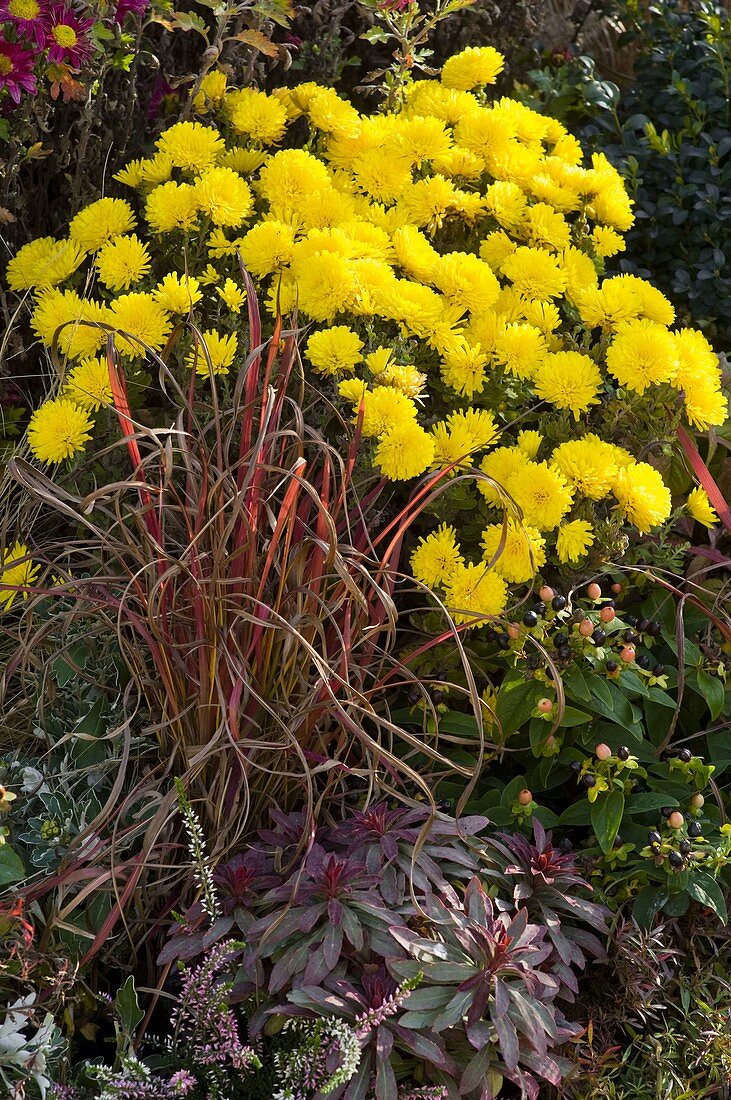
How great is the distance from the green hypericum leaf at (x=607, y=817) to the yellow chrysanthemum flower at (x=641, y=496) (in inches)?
20.2

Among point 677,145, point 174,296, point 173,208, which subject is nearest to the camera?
point 174,296

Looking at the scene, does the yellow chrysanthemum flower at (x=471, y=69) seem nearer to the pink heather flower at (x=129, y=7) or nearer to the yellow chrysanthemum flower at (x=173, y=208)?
the pink heather flower at (x=129, y=7)

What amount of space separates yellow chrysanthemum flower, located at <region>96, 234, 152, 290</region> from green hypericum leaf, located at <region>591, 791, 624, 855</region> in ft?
4.56

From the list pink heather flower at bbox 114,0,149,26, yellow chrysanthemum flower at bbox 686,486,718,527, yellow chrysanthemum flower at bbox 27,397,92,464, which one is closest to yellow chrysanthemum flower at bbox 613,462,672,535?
yellow chrysanthemum flower at bbox 686,486,718,527

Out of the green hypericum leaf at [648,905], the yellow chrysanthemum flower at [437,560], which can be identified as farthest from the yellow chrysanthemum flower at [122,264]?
the green hypericum leaf at [648,905]

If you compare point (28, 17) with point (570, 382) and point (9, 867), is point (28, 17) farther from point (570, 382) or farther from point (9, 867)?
point (9, 867)

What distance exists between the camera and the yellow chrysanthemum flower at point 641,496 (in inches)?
81.0

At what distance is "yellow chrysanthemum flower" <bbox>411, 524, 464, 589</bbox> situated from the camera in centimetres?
207

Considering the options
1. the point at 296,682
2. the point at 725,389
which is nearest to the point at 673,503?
the point at 725,389

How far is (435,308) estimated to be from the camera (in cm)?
218

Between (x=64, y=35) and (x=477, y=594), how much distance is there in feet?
4.78

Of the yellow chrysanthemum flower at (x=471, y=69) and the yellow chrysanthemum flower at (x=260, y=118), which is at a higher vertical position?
the yellow chrysanthemum flower at (x=471, y=69)

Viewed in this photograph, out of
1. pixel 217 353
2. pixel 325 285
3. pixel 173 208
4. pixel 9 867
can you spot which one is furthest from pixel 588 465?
pixel 9 867

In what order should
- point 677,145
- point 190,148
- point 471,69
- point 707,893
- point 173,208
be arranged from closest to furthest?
point 707,893 < point 173,208 < point 190,148 < point 471,69 < point 677,145
